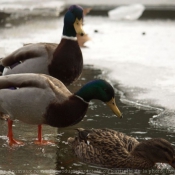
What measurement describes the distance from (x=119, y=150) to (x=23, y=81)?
3.73 ft

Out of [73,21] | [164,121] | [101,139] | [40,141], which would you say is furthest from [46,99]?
[73,21]

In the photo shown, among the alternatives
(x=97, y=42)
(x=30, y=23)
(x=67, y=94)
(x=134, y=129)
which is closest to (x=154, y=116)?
(x=134, y=129)

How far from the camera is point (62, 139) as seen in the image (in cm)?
561

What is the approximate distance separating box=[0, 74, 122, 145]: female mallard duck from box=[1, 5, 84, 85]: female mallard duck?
3.69ft

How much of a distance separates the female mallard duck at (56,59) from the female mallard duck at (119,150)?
1653 mm

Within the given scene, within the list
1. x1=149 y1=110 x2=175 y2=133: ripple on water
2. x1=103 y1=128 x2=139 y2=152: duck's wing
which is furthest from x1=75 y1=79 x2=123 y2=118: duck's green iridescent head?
x1=149 y1=110 x2=175 y2=133: ripple on water

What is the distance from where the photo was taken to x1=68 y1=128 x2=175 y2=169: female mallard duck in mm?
4805

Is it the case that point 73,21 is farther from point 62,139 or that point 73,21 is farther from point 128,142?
point 128,142

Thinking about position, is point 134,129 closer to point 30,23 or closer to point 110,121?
point 110,121

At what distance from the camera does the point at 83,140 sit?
5094mm

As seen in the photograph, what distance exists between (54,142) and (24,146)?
0.28 metres

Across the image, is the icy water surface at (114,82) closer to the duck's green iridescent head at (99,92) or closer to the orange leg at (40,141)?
the orange leg at (40,141)

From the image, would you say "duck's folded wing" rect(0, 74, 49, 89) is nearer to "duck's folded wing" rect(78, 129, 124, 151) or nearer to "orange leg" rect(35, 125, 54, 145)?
"orange leg" rect(35, 125, 54, 145)

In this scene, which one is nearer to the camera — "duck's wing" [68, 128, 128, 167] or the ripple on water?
"duck's wing" [68, 128, 128, 167]
